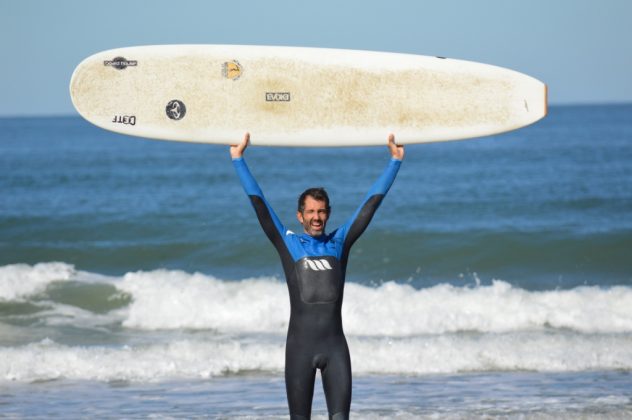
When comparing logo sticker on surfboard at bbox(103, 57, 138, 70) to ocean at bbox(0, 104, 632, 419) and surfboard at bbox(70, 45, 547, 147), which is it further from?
ocean at bbox(0, 104, 632, 419)

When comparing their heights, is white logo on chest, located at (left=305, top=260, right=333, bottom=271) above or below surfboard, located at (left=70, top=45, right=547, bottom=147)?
below

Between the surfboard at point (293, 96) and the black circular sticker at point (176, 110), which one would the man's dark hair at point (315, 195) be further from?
the black circular sticker at point (176, 110)

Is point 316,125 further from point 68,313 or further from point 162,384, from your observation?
point 68,313

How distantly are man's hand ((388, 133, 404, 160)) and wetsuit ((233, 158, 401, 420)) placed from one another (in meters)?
0.30

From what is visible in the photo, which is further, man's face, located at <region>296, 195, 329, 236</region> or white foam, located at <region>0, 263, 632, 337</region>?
white foam, located at <region>0, 263, 632, 337</region>

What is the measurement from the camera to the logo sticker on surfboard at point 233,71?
5684 millimetres

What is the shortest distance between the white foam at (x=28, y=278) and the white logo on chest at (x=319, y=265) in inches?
326

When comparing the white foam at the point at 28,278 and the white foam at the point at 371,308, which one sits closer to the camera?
the white foam at the point at 371,308

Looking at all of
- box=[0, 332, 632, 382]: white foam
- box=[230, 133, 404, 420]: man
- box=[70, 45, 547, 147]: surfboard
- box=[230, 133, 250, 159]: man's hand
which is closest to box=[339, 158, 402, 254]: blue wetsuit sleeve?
box=[230, 133, 404, 420]: man

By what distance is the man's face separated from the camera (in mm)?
4484

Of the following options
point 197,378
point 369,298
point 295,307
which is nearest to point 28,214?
point 369,298

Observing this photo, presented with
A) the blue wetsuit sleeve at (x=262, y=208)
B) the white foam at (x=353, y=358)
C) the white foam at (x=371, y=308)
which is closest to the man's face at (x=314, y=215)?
the blue wetsuit sleeve at (x=262, y=208)

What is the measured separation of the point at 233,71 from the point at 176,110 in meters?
0.40

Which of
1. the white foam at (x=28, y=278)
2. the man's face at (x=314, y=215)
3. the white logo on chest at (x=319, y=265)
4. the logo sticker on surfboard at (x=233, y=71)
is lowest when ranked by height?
the white logo on chest at (x=319, y=265)
